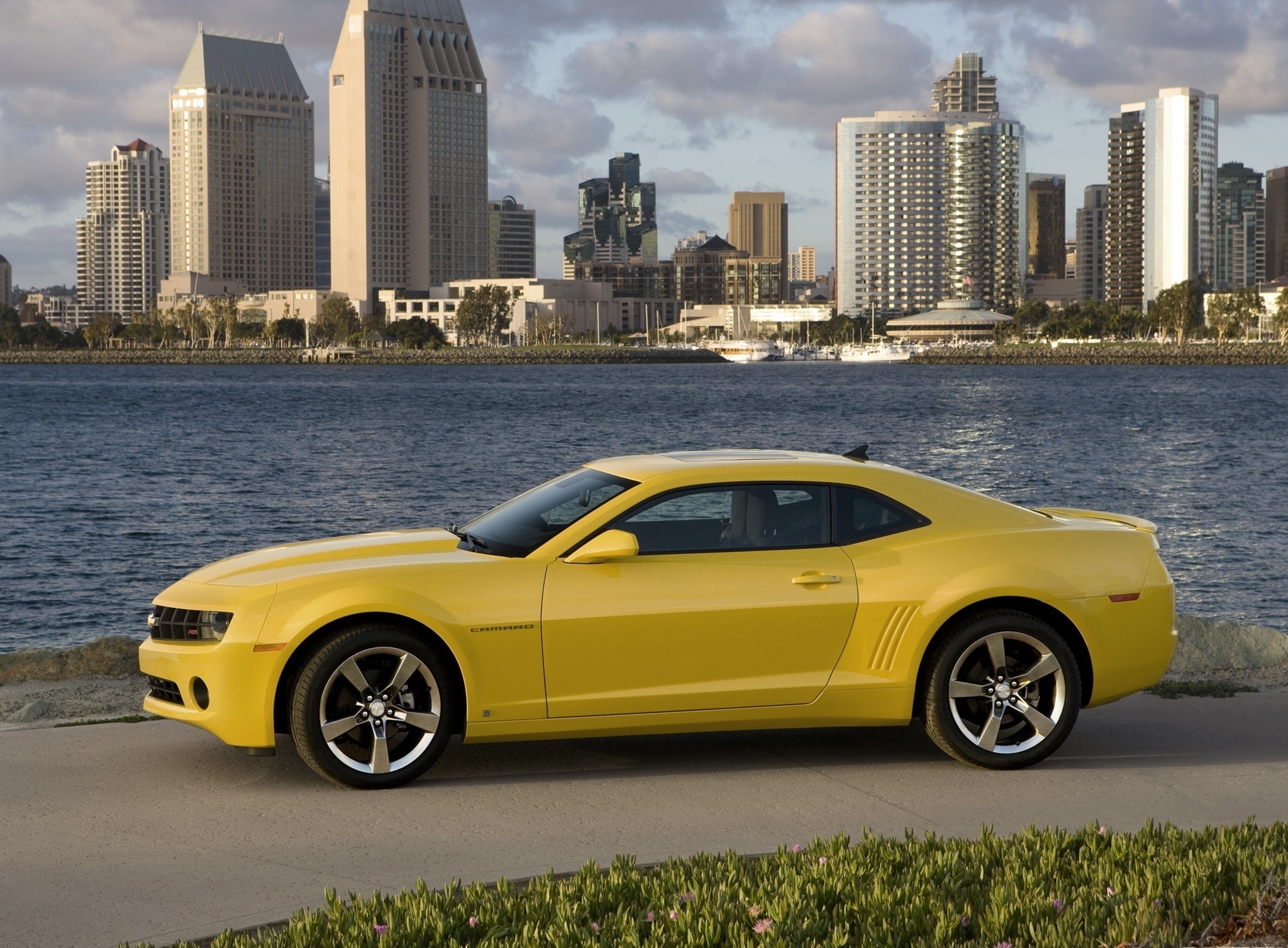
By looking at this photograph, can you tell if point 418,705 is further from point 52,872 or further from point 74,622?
point 74,622

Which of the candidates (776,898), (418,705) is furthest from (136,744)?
(776,898)

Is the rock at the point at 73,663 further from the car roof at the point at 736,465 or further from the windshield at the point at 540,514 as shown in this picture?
the car roof at the point at 736,465

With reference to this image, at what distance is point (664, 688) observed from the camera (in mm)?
6637

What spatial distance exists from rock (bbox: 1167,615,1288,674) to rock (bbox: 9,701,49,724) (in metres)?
7.10

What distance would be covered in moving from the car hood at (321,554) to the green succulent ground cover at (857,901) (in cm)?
219

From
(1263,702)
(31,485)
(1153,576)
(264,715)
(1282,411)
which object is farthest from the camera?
(1282,411)

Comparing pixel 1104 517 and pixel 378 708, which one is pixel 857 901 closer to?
pixel 378 708

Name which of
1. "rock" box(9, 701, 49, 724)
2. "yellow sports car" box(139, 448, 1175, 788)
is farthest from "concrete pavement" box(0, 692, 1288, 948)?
"rock" box(9, 701, 49, 724)

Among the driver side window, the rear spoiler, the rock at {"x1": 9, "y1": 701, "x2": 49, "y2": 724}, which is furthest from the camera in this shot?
the rock at {"x1": 9, "y1": 701, "x2": 49, "y2": 724}

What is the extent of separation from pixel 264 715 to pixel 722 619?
2.10m

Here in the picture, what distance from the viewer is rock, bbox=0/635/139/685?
969 centimetres

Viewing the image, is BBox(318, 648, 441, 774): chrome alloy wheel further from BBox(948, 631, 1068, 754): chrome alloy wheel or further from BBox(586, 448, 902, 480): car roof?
BBox(948, 631, 1068, 754): chrome alloy wheel

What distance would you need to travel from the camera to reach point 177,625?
263 inches

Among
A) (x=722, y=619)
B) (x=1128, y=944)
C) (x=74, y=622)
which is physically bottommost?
(x=74, y=622)
